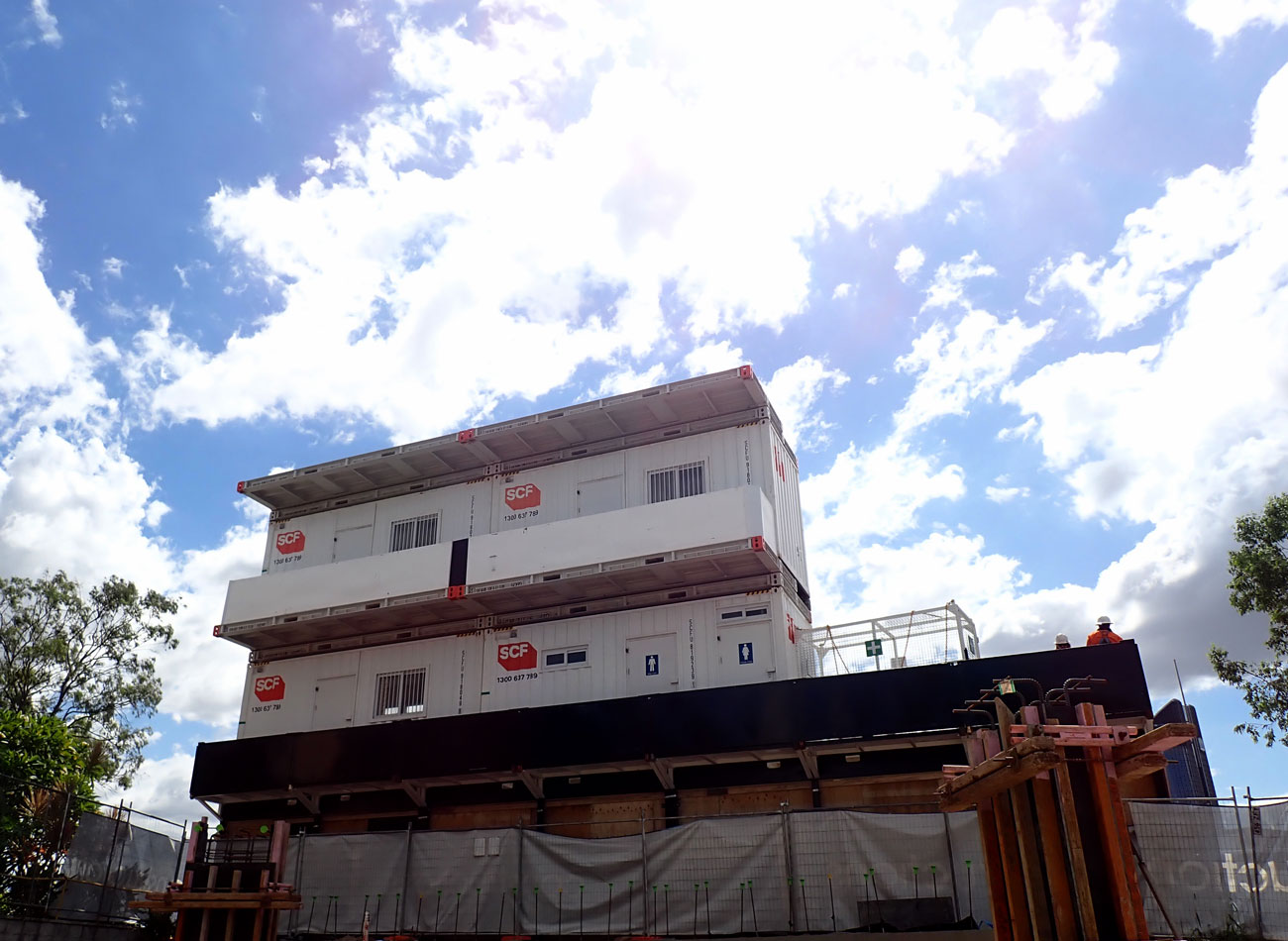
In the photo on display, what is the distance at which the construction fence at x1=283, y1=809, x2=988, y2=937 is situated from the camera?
13625 mm

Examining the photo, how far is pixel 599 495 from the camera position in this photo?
25.1m

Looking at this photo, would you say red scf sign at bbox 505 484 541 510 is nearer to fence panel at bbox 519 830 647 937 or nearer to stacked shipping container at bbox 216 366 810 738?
stacked shipping container at bbox 216 366 810 738

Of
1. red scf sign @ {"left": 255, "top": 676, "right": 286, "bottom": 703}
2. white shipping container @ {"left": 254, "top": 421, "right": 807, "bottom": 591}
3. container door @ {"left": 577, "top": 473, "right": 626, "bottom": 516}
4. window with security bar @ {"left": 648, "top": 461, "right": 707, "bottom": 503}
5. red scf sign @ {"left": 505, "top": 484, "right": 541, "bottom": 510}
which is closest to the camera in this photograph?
white shipping container @ {"left": 254, "top": 421, "right": 807, "bottom": 591}

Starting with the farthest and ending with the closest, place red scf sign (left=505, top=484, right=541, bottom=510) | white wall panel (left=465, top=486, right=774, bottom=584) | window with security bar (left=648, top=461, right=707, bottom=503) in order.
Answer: red scf sign (left=505, top=484, right=541, bottom=510)
window with security bar (left=648, top=461, right=707, bottom=503)
white wall panel (left=465, top=486, right=774, bottom=584)

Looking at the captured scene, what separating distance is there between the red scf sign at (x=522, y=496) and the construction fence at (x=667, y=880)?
10.5 metres

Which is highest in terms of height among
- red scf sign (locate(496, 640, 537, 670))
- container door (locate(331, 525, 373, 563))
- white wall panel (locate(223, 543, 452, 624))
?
container door (locate(331, 525, 373, 563))

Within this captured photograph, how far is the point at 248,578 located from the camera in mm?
26297

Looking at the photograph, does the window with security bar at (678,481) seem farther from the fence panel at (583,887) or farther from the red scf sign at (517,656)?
the fence panel at (583,887)

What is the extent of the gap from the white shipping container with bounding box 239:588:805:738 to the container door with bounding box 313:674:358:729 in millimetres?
28

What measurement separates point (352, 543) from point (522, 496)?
5.49 meters

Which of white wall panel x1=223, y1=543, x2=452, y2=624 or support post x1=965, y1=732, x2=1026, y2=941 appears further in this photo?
white wall panel x1=223, y1=543, x2=452, y2=624

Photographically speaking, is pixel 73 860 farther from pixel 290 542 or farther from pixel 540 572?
pixel 290 542

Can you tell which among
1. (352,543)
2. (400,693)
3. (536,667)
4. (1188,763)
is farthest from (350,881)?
(1188,763)

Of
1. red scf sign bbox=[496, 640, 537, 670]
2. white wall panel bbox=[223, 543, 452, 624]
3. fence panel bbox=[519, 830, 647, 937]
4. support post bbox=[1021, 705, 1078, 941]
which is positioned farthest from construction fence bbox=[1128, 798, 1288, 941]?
white wall panel bbox=[223, 543, 452, 624]
